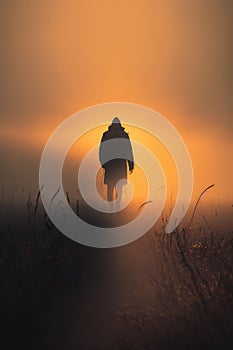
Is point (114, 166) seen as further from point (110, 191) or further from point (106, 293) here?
point (106, 293)

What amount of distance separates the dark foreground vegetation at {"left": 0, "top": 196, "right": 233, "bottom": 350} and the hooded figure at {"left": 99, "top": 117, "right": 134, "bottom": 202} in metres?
5.37

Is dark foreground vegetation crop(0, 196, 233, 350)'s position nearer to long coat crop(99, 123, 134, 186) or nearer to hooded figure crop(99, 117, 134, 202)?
hooded figure crop(99, 117, 134, 202)

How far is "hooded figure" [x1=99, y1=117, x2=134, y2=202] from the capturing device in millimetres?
11844

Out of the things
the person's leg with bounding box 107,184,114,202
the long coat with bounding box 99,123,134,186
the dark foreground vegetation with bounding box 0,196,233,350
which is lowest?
the dark foreground vegetation with bounding box 0,196,233,350

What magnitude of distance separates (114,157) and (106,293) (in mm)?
7174

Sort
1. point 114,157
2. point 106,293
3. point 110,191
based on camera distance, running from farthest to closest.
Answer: point 114,157 < point 110,191 < point 106,293

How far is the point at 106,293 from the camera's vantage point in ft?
18.8

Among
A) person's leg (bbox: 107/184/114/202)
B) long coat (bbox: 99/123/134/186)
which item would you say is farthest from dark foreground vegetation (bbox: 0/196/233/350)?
long coat (bbox: 99/123/134/186)

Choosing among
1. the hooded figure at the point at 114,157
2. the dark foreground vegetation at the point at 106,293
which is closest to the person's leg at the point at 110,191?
the hooded figure at the point at 114,157

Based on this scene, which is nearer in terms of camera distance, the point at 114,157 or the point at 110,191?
the point at 110,191

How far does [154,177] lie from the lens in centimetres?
796

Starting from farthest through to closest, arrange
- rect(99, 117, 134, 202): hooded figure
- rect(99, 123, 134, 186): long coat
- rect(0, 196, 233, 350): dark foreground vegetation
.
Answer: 1. rect(99, 123, 134, 186): long coat
2. rect(99, 117, 134, 202): hooded figure
3. rect(0, 196, 233, 350): dark foreground vegetation

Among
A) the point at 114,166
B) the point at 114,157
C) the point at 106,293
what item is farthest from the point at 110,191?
the point at 106,293

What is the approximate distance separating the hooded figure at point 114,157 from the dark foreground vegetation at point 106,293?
537cm
